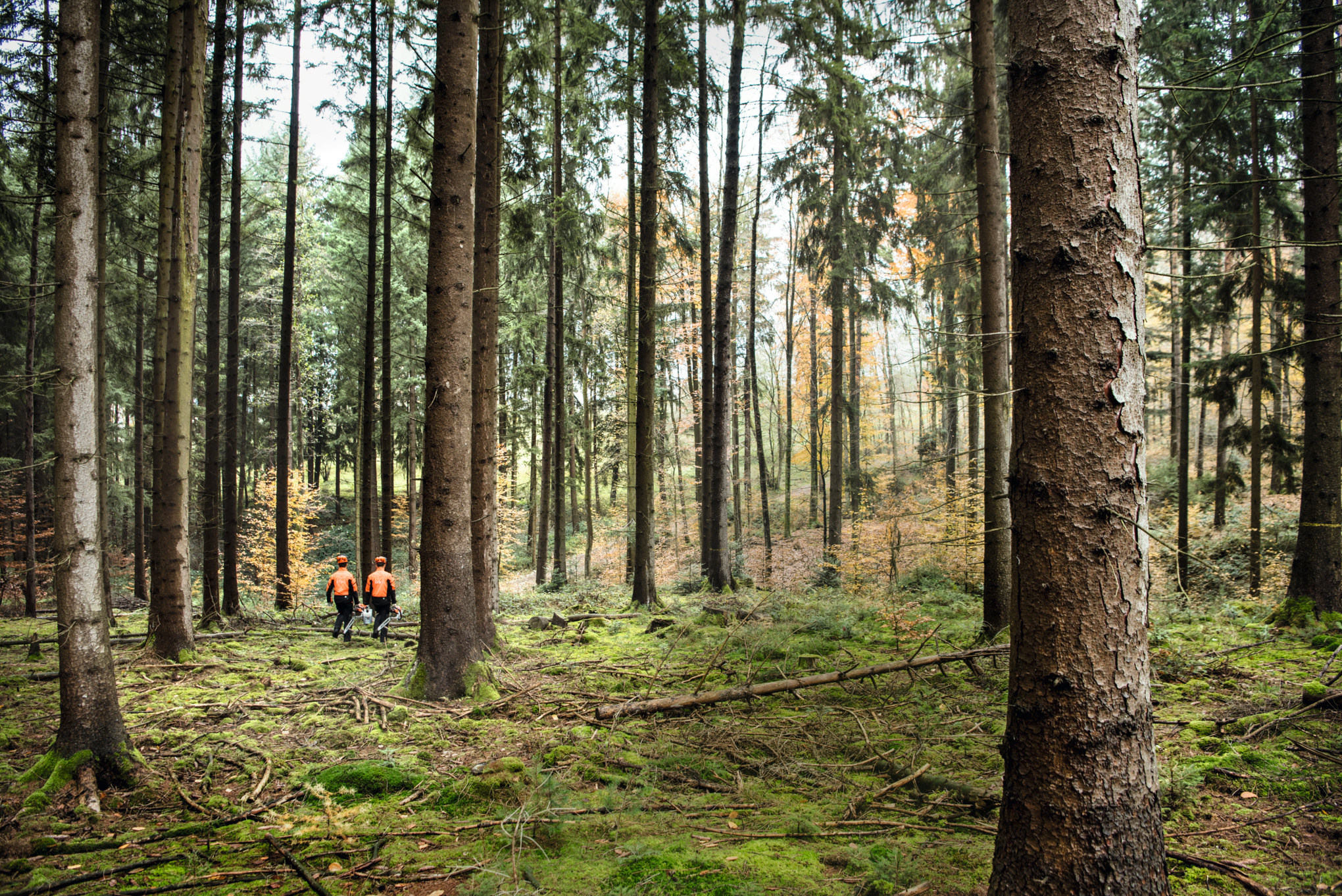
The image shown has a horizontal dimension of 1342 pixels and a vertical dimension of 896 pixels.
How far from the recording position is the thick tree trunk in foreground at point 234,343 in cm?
1191

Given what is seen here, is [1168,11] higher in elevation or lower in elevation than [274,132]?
lower

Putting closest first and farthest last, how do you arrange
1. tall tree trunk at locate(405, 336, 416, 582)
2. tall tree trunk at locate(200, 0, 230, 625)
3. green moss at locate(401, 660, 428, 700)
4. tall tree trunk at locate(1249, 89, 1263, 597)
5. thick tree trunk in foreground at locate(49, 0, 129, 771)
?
thick tree trunk in foreground at locate(49, 0, 129, 771), green moss at locate(401, 660, 428, 700), tall tree trunk at locate(1249, 89, 1263, 597), tall tree trunk at locate(200, 0, 230, 625), tall tree trunk at locate(405, 336, 416, 582)

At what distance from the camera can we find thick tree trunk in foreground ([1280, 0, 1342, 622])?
707 centimetres

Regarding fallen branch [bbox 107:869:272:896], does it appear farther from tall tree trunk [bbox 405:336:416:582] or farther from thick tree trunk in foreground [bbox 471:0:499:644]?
tall tree trunk [bbox 405:336:416:582]

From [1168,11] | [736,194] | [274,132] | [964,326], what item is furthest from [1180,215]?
[274,132]

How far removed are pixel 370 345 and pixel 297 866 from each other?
12124 mm

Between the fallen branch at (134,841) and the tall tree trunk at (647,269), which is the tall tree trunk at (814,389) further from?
the fallen branch at (134,841)

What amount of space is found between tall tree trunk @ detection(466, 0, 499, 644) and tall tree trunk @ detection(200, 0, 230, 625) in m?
5.89

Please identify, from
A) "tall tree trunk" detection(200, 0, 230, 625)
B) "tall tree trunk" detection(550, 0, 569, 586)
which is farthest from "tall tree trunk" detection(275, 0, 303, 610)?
"tall tree trunk" detection(550, 0, 569, 586)

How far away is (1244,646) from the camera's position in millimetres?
6160

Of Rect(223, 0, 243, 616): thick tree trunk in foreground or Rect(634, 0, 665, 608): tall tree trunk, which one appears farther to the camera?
Rect(223, 0, 243, 616): thick tree trunk in foreground

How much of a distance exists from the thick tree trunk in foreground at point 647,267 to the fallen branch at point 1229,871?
361 inches

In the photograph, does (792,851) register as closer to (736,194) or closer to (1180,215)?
(736,194)

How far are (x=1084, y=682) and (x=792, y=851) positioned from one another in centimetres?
189
